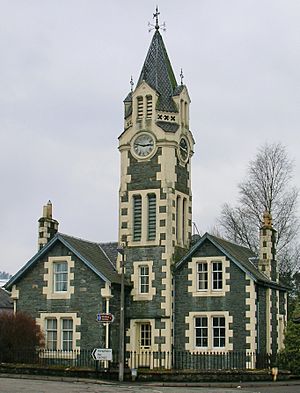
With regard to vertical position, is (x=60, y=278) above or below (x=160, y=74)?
below

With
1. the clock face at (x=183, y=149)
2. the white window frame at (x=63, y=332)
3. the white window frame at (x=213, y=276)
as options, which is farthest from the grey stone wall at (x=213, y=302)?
the clock face at (x=183, y=149)

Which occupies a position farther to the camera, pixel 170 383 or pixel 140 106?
pixel 140 106

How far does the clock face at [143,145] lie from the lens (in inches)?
1593

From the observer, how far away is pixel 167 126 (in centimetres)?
4069

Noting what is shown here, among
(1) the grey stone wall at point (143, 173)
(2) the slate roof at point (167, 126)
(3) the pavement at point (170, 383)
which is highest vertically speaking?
(2) the slate roof at point (167, 126)

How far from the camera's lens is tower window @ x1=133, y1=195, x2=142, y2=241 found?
131 feet

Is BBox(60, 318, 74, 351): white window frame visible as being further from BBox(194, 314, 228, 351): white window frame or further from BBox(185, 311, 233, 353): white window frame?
BBox(194, 314, 228, 351): white window frame

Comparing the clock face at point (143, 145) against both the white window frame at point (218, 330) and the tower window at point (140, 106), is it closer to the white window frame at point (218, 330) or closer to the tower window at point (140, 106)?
the tower window at point (140, 106)

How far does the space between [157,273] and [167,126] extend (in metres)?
8.11

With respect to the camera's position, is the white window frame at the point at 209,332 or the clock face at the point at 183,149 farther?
the clock face at the point at 183,149

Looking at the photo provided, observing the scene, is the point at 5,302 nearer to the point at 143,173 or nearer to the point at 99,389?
the point at 143,173

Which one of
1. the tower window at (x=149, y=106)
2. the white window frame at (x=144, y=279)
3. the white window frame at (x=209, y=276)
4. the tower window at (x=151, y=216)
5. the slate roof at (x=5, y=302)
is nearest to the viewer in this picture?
the white window frame at (x=209, y=276)

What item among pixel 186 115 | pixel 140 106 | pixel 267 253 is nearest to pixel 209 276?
pixel 267 253

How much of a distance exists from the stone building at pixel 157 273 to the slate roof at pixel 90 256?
0.27 ft
